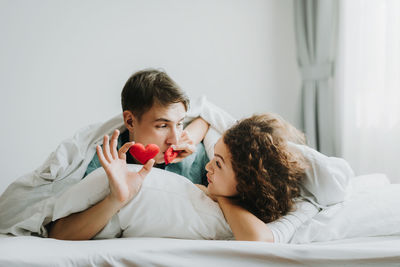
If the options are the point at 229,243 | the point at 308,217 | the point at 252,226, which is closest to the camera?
the point at 229,243

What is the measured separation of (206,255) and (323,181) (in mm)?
518

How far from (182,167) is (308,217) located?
0.56 m

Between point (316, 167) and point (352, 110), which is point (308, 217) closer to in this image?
point (316, 167)

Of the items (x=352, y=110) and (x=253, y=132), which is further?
(x=352, y=110)

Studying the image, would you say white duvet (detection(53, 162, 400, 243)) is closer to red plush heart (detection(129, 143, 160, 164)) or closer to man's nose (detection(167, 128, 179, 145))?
red plush heart (detection(129, 143, 160, 164))

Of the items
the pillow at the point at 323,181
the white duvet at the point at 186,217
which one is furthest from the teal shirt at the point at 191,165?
the pillow at the point at 323,181

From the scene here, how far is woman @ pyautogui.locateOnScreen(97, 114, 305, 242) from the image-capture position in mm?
1030

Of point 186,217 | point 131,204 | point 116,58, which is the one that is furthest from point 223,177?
point 116,58

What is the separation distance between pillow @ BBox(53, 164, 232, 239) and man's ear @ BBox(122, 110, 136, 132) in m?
0.40

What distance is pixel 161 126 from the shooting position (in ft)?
4.39

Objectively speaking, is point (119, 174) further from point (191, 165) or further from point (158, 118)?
point (191, 165)

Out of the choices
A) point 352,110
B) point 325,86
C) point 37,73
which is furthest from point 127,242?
point 325,86

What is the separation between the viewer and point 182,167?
1.44 metres

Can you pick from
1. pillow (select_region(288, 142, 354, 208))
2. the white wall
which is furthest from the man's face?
the white wall
